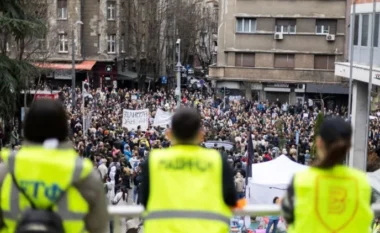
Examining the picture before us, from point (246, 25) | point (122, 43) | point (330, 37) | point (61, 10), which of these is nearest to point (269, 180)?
point (330, 37)

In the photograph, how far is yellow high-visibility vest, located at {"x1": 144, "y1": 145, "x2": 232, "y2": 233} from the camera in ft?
10.7

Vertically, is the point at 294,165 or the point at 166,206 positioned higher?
the point at 166,206

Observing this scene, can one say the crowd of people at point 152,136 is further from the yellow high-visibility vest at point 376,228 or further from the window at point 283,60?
the window at point 283,60

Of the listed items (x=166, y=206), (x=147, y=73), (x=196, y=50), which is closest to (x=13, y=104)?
(x=166, y=206)

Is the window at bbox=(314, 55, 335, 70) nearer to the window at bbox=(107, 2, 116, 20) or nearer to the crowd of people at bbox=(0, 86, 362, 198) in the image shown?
the crowd of people at bbox=(0, 86, 362, 198)

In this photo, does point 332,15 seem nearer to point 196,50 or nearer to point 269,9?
point 269,9

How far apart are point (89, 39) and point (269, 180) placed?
37.9 meters

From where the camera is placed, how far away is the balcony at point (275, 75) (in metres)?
47.5

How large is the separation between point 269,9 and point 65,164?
46.3m

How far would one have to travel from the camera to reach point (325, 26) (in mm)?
48156

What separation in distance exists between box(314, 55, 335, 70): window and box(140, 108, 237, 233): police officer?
150 feet

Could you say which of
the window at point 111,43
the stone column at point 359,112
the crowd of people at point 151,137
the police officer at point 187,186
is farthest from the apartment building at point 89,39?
the police officer at point 187,186

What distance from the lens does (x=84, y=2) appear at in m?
50.8

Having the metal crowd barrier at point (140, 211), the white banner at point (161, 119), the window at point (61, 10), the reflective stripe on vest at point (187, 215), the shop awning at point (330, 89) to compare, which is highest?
the window at point (61, 10)
